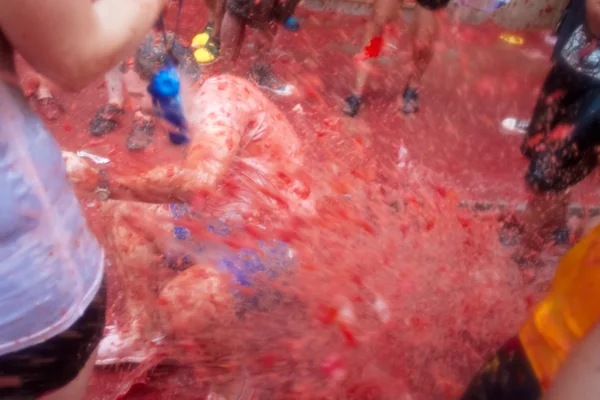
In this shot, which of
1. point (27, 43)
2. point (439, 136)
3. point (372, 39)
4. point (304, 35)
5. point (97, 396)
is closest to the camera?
point (27, 43)

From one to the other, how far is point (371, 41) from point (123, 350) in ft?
10.7

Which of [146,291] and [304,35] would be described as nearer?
[146,291]

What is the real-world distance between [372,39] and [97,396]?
A: 11.3ft

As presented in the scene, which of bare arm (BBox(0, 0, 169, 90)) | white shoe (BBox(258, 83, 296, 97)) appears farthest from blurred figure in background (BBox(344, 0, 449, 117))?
bare arm (BBox(0, 0, 169, 90))

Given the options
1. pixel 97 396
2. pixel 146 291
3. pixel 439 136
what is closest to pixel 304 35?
pixel 439 136

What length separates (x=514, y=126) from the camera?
3.89 metres

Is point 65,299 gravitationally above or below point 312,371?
above

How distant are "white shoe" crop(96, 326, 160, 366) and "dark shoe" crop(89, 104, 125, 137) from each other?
180cm

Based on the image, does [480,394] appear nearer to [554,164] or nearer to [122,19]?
[122,19]

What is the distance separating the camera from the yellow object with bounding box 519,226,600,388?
43.0 inches

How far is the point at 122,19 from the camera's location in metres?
1.05

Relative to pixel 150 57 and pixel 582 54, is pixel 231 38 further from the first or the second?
pixel 582 54

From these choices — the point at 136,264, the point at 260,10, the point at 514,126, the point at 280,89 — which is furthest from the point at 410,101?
the point at 136,264

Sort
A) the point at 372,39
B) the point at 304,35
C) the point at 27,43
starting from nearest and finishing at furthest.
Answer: the point at 27,43 < the point at 372,39 < the point at 304,35
